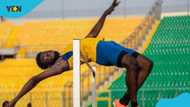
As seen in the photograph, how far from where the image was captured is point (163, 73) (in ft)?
30.0

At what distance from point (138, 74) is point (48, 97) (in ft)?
15.8

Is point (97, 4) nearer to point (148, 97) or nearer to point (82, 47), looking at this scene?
point (148, 97)

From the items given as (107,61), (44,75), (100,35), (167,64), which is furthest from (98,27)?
(167,64)

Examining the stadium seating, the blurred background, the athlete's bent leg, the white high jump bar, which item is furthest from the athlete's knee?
the stadium seating

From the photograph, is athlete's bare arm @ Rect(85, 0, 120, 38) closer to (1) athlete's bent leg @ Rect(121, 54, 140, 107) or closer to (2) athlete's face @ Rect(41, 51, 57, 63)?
(2) athlete's face @ Rect(41, 51, 57, 63)

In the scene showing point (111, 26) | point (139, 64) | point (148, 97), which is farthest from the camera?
point (111, 26)

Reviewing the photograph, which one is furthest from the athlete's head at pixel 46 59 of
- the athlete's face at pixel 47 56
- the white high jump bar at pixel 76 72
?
the white high jump bar at pixel 76 72

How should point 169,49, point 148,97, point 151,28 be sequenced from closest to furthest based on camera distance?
point 148,97
point 169,49
point 151,28

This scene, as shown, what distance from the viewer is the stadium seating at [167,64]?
283 inches

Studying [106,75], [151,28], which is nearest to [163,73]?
[106,75]

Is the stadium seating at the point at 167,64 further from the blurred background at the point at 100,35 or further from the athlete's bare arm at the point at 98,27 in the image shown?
the athlete's bare arm at the point at 98,27

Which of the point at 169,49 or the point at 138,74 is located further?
the point at 169,49

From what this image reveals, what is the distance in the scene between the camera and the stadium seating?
720cm

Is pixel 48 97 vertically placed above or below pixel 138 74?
below
